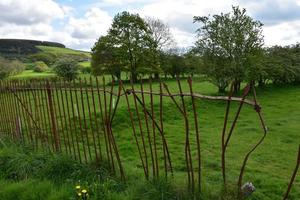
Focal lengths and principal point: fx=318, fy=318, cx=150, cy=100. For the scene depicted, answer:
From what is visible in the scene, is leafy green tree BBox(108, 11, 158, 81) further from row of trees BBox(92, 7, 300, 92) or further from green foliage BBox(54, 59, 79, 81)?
row of trees BBox(92, 7, 300, 92)

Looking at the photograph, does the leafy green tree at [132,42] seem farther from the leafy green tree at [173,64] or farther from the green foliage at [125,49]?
the leafy green tree at [173,64]

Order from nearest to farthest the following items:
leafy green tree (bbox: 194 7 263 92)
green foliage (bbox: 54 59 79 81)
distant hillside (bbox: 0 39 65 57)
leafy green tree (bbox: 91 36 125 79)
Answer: leafy green tree (bbox: 194 7 263 92), green foliage (bbox: 54 59 79 81), leafy green tree (bbox: 91 36 125 79), distant hillside (bbox: 0 39 65 57)

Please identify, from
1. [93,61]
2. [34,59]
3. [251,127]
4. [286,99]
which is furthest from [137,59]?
[34,59]

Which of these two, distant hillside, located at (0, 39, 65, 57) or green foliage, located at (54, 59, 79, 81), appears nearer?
green foliage, located at (54, 59, 79, 81)

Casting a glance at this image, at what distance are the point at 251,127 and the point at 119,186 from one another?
28.6 feet

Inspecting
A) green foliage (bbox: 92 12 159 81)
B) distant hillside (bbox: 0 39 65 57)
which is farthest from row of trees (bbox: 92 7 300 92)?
distant hillside (bbox: 0 39 65 57)

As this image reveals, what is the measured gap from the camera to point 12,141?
24.2 feet

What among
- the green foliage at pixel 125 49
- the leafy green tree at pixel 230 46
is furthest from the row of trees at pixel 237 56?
the green foliage at pixel 125 49

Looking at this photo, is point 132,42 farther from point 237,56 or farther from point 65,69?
point 237,56

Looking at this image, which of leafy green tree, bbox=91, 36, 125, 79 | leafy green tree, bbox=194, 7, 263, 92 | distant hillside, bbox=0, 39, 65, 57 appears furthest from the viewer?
distant hillside, bbox=0, 39, 65, 57

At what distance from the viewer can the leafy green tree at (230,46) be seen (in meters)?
20.6

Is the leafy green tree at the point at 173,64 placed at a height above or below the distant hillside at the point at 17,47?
below

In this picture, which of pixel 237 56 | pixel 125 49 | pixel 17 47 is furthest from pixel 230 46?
pixel 17 47

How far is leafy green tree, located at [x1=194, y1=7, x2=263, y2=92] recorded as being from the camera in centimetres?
2056
